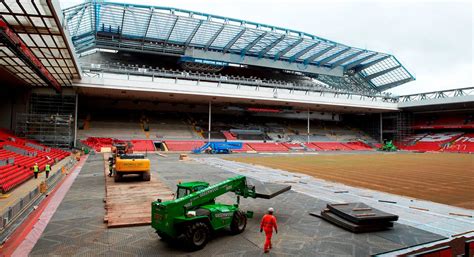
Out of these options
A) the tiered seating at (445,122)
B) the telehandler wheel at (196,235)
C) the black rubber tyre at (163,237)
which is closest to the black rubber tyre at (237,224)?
the telehandler wheel at (196,235)

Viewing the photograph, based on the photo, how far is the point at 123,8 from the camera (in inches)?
1642

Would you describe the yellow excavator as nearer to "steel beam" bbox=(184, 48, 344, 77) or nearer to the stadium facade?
the stadium facade

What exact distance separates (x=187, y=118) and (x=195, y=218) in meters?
A: 52.4

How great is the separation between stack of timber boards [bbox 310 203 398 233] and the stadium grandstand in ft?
1.29

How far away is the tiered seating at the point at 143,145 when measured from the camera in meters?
42.3

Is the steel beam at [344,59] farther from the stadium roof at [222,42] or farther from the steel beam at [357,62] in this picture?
the steel beam at [357,62]

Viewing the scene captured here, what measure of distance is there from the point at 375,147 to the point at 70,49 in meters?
58.0

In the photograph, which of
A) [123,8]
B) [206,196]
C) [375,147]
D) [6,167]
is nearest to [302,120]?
[375,147]

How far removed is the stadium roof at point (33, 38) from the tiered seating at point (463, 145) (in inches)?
2320

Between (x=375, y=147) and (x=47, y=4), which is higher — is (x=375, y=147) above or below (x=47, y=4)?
below

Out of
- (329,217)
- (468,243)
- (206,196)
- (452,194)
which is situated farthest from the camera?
(452,194)

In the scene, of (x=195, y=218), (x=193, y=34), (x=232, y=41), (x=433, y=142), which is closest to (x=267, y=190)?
(x=195, y=218)

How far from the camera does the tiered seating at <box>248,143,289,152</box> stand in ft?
162

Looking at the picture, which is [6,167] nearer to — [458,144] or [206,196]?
[206,196]
